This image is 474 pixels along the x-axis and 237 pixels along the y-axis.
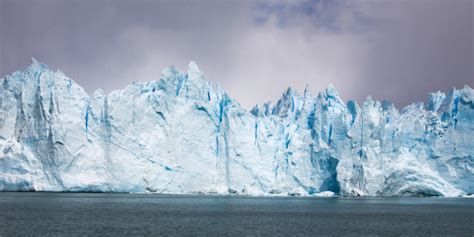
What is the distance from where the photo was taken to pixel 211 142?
62969 mm

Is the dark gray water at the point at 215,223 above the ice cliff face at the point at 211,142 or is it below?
below

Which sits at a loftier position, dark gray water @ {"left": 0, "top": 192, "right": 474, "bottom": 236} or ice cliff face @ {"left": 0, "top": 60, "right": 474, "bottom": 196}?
ice cliff face @ {"left": 0, "top": 60, "right": 474, "bottom": 196}

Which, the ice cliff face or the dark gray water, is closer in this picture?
the dark gray water

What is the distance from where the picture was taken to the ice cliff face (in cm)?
5731

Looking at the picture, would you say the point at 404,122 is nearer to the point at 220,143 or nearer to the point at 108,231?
the point at 220,143

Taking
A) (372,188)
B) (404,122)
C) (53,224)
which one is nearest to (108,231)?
(53,224)

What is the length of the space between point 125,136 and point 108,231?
114 ft

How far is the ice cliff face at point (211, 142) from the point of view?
5731 cm

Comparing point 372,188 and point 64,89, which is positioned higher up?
point 64,89

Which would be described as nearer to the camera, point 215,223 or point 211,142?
point 215,223

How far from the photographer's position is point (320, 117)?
→ 6806 centimetres

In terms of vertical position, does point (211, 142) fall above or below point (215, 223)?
above

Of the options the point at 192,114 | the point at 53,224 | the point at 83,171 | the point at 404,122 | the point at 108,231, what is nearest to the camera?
the point at 108,231

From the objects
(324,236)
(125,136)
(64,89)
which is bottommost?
(324,236)
